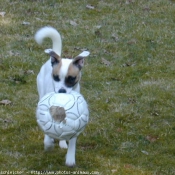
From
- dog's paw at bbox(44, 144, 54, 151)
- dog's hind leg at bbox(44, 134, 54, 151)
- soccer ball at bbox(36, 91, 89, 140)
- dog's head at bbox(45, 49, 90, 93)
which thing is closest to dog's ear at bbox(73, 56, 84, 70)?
dog's head at bbox(45, 49, 90, 93)

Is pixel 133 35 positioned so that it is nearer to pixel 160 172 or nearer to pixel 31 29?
pixel 31 29

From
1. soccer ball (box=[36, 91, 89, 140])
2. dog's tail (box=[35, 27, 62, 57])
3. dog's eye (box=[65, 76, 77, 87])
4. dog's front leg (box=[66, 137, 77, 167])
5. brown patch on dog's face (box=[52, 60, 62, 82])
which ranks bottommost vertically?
dog's front leg (box=[66, 137, 77, 167])

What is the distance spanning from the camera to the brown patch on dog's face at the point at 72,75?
595 centimetres

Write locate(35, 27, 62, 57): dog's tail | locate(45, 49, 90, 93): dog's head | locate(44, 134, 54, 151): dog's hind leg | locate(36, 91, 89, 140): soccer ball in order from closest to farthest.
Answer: locate(36, 91, 89, 140): soccer ball → locate(45, 49, 90, 93): dog's head → locate(44, 134, 54, 151): dog's hind leg → locate(35, 27, 62, 57): dog's tail

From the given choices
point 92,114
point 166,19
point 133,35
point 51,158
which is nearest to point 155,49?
point 133,35

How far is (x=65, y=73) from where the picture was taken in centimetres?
592

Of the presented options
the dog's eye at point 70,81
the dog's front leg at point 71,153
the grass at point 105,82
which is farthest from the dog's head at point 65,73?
the grass at point 105,82

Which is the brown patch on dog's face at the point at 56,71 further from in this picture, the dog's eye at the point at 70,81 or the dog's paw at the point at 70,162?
the dog's paw at the point at 70,162

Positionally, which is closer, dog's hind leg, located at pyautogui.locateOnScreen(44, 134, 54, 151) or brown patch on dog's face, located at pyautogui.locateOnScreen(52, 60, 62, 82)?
brown patch on dog's face, located at pyautogui.locateOnScreen(52, 60, 62, 82)

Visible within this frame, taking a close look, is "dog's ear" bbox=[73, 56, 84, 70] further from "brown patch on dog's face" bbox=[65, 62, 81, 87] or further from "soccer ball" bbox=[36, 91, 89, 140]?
"soccer ball" bbox=[36, 91, 89, 140]

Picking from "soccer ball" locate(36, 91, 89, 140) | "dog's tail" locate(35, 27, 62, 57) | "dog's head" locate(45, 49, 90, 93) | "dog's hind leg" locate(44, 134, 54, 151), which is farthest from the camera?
"dog's tail" locate(35, 27, 62, 57)

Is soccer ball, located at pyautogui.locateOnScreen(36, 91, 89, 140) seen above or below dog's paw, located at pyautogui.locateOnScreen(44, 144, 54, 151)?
above

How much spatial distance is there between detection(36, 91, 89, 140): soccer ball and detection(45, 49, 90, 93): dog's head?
27cm

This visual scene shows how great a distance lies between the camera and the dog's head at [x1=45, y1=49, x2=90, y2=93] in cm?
593
